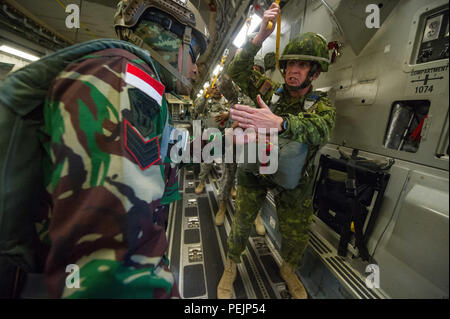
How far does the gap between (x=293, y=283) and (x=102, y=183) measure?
179cm

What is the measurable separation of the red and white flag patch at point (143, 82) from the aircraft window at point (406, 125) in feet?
5.33

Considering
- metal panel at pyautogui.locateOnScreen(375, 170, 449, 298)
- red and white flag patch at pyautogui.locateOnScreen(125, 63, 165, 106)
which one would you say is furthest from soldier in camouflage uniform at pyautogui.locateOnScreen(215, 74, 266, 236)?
red and white flag patch at pyautogui.locateOnScreen(125, 63, 165, 106)

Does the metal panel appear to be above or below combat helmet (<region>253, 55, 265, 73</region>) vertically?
below

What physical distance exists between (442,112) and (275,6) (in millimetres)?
1267

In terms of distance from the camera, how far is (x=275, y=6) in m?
1.14

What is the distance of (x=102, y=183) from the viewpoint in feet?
1.60

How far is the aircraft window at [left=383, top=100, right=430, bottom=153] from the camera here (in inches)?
41.3

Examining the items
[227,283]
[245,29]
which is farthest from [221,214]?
[245,29]

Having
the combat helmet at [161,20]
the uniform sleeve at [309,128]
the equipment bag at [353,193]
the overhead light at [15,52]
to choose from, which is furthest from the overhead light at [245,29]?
the overhead light at [15,52]

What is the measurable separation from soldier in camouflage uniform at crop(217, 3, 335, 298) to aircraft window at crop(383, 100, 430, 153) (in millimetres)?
504

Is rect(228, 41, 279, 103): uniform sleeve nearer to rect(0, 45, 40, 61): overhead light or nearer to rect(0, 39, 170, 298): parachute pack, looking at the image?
rect(0, 39, 170, 298): parachute pack

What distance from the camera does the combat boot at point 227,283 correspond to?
1401 mm
